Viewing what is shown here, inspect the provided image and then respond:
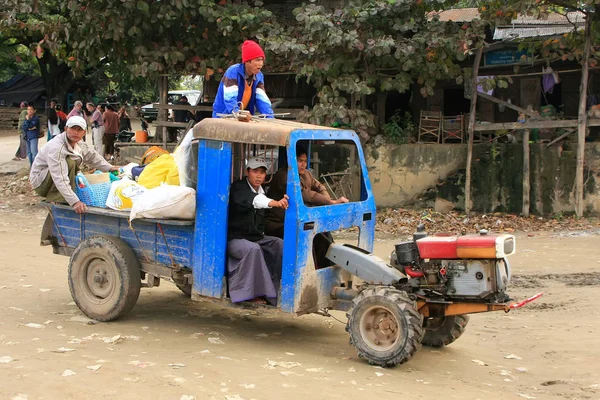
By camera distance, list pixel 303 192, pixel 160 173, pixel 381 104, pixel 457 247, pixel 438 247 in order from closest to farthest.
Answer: pixel 457 247
pixel 438 247
pixel 303 192
pixel 160 173
pixel 381 104

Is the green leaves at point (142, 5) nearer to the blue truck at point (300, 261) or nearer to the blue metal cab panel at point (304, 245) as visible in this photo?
the blue truck at point (300, 261)

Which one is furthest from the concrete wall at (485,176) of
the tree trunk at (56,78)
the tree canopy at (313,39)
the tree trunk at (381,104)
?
the tree trunk at (56,78)

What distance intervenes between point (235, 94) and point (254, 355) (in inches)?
96.5

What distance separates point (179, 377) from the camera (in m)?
5.32

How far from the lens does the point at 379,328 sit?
592cm

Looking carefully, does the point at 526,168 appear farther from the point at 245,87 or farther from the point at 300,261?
the point at 300,261

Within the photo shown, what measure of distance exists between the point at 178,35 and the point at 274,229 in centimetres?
1105

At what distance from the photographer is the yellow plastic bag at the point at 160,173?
672 centimetres

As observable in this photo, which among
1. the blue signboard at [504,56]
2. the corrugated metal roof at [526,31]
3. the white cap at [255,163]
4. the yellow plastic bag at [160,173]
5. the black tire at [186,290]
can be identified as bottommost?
the black tire at [186,290]

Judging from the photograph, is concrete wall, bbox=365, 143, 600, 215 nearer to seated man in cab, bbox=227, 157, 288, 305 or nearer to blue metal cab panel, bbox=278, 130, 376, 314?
blue metal cab panel, bbox=278, 130, 376, 314

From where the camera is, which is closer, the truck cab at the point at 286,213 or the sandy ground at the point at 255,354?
Answer: the sandy ground at the point at 255,354

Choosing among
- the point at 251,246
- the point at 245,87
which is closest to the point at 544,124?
the point at 245,87

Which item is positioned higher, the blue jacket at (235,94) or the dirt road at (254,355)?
the blue jacket at (235,94)

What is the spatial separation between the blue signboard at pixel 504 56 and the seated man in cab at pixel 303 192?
412 inches
